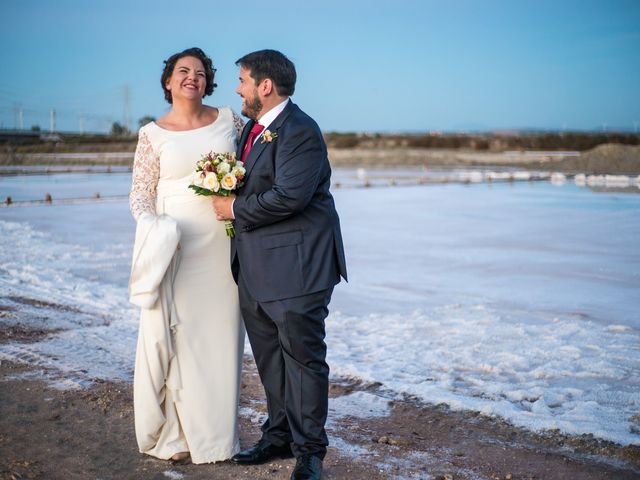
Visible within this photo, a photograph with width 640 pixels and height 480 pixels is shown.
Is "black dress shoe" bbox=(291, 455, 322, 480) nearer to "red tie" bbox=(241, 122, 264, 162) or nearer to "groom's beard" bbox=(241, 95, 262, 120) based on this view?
"red tie" bbox=(241, 122, 264, 162)

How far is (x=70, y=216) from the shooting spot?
1930cm

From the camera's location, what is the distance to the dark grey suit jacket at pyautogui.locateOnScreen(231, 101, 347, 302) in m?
3.83

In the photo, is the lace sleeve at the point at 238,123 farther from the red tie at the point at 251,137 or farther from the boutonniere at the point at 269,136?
the boutonniere at the point at 269,136

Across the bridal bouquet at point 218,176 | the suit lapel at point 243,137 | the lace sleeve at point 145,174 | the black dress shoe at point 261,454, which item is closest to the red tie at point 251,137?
the suit lapel at point 243,137

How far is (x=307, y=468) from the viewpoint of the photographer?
392 cm

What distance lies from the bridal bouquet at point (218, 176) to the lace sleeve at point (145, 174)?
0.41 m

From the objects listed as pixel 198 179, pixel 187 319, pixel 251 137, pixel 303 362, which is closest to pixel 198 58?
pixel 251 137

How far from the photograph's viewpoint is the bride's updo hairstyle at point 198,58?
14.7 ft

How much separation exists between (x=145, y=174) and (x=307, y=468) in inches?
74.5

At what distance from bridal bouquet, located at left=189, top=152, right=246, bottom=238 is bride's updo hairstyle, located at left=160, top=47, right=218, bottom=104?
27.8 inches

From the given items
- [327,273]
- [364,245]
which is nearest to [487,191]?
[364,245]

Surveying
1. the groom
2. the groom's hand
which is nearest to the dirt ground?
the groom

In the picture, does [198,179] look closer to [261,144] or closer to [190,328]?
[261,144]

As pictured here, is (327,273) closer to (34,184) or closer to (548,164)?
(34,184)
